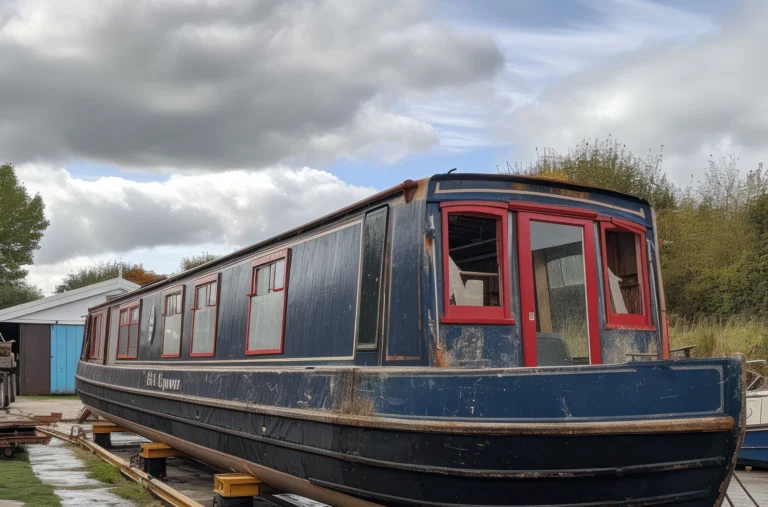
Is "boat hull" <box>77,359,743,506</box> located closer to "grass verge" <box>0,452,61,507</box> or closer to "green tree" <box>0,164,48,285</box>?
"grass verge" <box>0,452,61,507</box>

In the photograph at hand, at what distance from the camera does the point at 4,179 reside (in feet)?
148

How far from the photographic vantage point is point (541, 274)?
20.1ft

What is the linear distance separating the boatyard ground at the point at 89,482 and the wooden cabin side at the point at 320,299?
1.65 meters

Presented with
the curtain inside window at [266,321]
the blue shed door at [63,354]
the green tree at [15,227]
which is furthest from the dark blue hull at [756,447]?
the green tree at [15,227]

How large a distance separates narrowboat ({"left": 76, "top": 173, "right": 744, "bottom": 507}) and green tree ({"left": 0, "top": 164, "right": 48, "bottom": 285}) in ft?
133

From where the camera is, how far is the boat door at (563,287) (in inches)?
232

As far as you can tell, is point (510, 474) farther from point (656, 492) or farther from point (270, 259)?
point (270, 259)

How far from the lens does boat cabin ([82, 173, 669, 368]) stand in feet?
18.2

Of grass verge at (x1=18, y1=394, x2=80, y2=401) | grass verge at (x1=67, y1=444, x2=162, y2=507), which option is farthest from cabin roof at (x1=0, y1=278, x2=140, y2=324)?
grass verge at (x1=67, y1=444, x2=162, y2=507)

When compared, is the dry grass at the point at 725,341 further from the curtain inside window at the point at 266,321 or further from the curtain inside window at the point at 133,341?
the curtain inside window at the point at 266,321

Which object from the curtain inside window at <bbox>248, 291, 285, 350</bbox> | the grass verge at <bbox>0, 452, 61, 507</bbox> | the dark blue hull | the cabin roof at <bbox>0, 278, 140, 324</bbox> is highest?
the cabin roof at <bbox>0, 278, 140, 324</bbox>

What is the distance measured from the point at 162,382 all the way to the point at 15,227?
1539 inches

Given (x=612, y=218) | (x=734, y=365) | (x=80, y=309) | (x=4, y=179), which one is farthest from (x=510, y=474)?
(x=4, y=179)

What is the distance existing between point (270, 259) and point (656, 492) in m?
4.72
